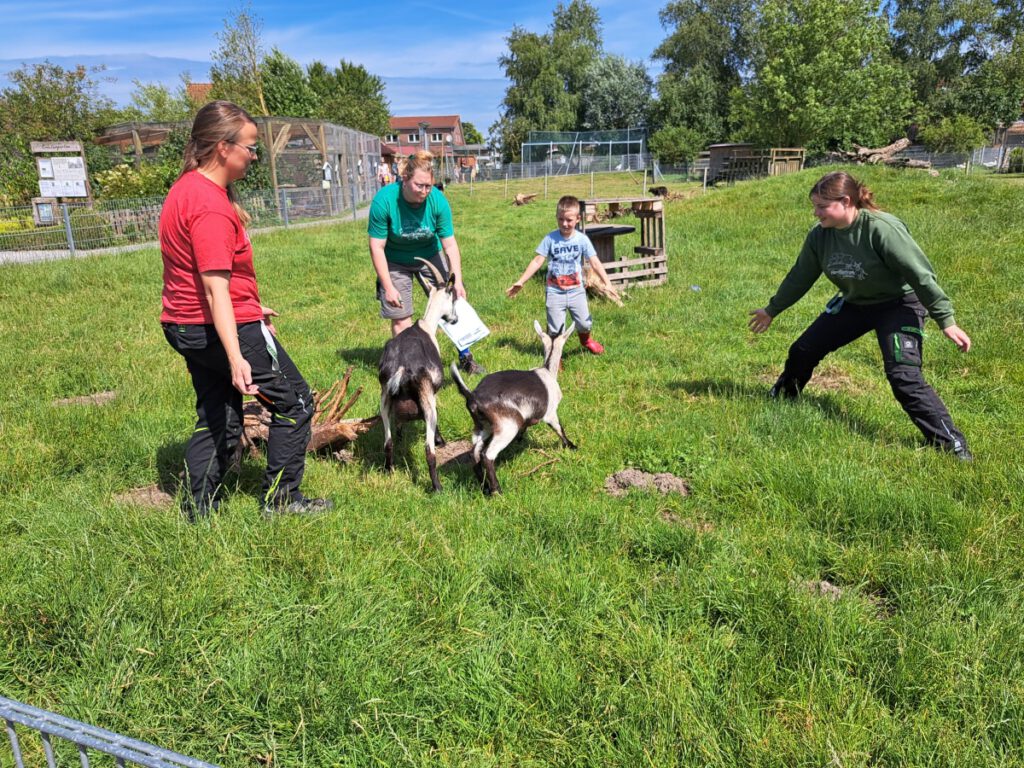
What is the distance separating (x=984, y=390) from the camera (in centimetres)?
544

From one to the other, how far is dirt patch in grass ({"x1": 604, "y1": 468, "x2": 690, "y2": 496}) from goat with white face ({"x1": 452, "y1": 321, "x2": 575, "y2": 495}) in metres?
0.65

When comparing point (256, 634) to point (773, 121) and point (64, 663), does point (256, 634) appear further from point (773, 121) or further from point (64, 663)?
point (773, 121)

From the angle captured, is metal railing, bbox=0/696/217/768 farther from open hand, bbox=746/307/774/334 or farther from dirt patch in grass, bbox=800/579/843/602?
open hand, bbox=746/307/774/334

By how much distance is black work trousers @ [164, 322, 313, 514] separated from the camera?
3.39 m

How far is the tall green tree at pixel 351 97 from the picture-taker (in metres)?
50.7

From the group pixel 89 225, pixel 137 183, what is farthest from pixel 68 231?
pixel 137 183

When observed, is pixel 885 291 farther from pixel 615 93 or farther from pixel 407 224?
pixel 615 93

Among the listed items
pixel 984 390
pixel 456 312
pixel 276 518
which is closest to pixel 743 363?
pixel 984 390

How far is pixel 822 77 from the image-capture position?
1550 inches

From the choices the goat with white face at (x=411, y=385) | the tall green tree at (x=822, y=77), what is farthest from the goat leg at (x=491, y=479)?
the tall green tree at (x=822, y=77)

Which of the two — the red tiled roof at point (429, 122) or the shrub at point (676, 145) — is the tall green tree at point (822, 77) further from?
the red tiled roof at point (429, 122)

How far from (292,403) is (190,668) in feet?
4.95

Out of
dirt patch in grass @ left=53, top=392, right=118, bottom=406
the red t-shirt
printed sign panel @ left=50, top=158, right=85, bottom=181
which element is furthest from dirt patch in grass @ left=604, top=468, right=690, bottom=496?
printed sign panel @ left=50, top=158, right=85, bottom=181

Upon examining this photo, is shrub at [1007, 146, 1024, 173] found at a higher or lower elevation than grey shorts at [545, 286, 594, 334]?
higher
